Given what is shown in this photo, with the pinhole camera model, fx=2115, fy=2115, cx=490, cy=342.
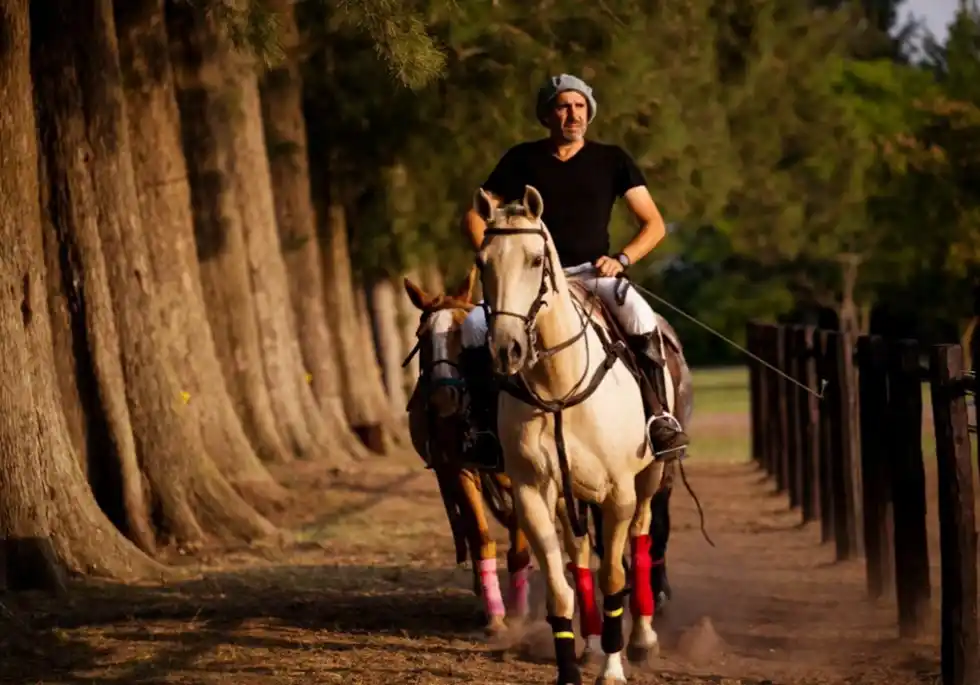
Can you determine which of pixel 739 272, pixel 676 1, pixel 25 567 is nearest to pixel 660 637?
pixel 25 567

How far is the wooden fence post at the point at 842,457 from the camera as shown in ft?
54.1

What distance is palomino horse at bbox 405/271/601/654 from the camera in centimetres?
1265

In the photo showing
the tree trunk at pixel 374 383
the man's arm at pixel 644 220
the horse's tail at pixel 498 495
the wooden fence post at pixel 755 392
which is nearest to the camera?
the man's arm at pixel 644 220

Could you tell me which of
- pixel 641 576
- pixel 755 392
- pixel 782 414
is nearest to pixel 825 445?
pixel 782 414

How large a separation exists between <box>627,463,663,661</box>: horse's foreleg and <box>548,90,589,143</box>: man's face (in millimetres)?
1888

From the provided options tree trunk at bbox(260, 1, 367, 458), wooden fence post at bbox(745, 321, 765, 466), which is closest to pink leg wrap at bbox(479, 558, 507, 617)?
wooden fence post at bbox(745, 321, 765, 466)

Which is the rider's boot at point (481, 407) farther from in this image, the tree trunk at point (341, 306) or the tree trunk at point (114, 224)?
the tree trunk at point (341, 306)

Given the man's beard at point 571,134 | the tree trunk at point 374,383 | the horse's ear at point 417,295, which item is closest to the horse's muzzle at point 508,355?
the man's beard at point 571,134

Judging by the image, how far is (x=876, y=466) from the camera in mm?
13594

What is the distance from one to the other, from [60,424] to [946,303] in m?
49.7

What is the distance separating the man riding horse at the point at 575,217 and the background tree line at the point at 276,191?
3.62 metres

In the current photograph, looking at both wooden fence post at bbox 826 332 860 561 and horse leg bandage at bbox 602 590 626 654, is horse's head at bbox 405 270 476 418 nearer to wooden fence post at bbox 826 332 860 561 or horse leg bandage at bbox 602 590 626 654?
horse leg bandage at bbox 602 590 626 654

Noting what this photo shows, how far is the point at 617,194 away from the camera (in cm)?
1142

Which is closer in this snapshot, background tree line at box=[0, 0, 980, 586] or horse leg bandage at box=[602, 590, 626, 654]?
horse leg bandage at box=[602, 590, 626, 654]
